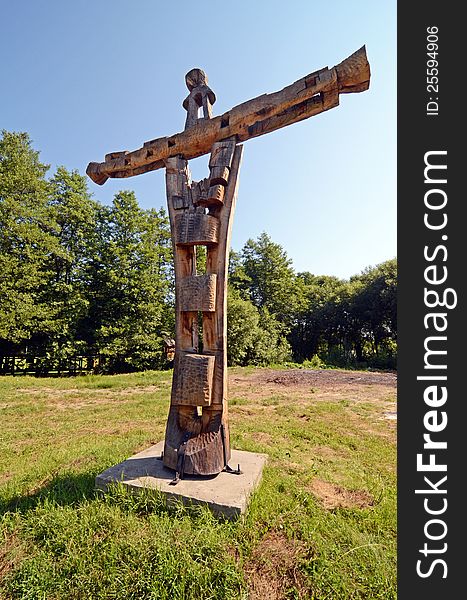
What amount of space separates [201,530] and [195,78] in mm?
4174

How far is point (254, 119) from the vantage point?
2943 mm

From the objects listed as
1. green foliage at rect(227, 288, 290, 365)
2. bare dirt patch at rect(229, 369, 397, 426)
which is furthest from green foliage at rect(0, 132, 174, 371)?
bare dirt patch at rect(229, 369, 397, 426)

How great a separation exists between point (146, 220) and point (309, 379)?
1198 cm

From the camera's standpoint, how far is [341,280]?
2858 cm

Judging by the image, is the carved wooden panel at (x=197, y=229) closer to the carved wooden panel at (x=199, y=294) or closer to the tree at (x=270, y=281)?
the carved wooden panel at (x=199, y=294)

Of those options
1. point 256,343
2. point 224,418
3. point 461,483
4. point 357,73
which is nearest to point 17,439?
point 224,418

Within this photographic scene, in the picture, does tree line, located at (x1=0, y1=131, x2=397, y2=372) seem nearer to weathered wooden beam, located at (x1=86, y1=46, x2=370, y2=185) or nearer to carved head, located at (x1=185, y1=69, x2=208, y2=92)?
weathered wooden beam, located at (x1=86, y1=46, x2=370, y2=185)

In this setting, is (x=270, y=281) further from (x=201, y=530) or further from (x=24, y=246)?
(x=201, y=530)

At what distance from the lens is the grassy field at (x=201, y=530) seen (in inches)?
70.9

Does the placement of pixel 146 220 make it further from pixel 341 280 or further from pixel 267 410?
pixel 341 280

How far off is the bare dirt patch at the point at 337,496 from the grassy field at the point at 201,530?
0.04 feet

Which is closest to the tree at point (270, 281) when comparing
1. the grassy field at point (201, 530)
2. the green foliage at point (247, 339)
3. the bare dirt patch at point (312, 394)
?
the green foliage at point (247, 339)

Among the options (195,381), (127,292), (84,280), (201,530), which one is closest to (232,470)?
(201,530)

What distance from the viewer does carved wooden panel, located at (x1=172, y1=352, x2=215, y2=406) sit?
2682 millimetres
